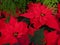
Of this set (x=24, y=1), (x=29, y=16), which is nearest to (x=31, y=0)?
(x=24, y=1)

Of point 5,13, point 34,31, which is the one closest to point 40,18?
point 34,31

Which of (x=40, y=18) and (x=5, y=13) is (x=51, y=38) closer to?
(x=40, y=18)

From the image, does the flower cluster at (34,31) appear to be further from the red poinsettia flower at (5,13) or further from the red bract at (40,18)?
the red poinsettia flower at (5,13)

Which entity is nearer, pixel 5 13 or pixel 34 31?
pixel 34 31

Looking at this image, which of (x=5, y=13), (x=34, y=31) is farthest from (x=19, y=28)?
(x=5, y=13)

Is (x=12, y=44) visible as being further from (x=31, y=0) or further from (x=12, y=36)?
(x=31, y=0)

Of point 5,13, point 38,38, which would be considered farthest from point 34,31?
point 5,13

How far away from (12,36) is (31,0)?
1.00 ft

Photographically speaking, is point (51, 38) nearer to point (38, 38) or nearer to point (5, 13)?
point (38, 38)

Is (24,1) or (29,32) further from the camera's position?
(24,1)

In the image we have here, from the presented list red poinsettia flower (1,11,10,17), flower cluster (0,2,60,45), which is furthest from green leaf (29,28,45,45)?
red poinsettia flower (1,11,10,17)

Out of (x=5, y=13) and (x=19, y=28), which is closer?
(x=19, y=28)

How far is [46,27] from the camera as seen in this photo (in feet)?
1.79

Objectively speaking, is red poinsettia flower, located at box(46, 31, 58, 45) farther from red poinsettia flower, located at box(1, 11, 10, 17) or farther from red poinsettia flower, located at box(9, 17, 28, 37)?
red poinsettia flower, located at box(1, 11, 10, 17)
